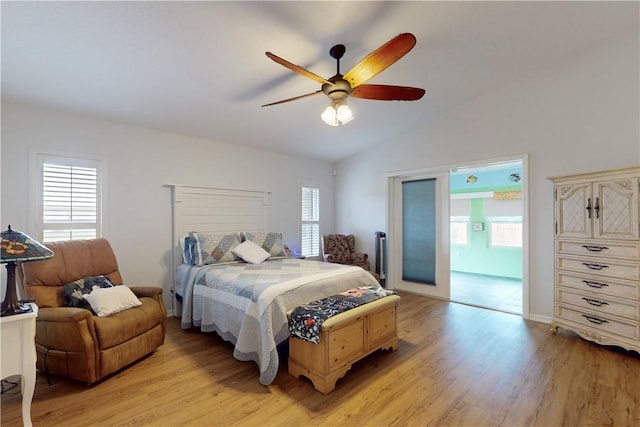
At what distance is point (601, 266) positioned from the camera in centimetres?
285

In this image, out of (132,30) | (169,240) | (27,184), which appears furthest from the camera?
(169,240)

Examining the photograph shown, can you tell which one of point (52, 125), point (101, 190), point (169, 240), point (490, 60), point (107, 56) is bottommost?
point (169, 240)

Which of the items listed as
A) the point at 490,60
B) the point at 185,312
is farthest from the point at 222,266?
the point at 490,60

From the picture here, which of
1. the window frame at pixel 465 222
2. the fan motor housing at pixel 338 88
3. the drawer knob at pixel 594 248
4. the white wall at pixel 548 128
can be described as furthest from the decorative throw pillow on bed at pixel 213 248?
the window frame at pixel 465 222

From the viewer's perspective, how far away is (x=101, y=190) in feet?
11.0

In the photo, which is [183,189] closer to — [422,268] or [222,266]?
[222,266]

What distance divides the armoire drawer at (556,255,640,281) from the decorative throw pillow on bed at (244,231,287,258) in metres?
3.35

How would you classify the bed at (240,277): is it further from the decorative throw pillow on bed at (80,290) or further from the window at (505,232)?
the window at (505,232)

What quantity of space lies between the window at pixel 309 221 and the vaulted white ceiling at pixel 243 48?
6.51 ft

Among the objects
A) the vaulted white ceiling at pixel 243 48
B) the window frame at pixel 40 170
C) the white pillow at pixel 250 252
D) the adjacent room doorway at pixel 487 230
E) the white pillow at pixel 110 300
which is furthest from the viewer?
the adjacent room doorway at pixel 487 230

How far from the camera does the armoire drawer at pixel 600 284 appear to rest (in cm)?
266

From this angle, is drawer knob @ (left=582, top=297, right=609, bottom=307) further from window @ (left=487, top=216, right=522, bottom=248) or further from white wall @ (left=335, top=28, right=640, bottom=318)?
window @ (left=487, top=216, right=522, bottom=248)

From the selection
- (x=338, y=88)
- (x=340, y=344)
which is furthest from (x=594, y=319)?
(x=338, y=88)

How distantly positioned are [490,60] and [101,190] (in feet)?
15.2
